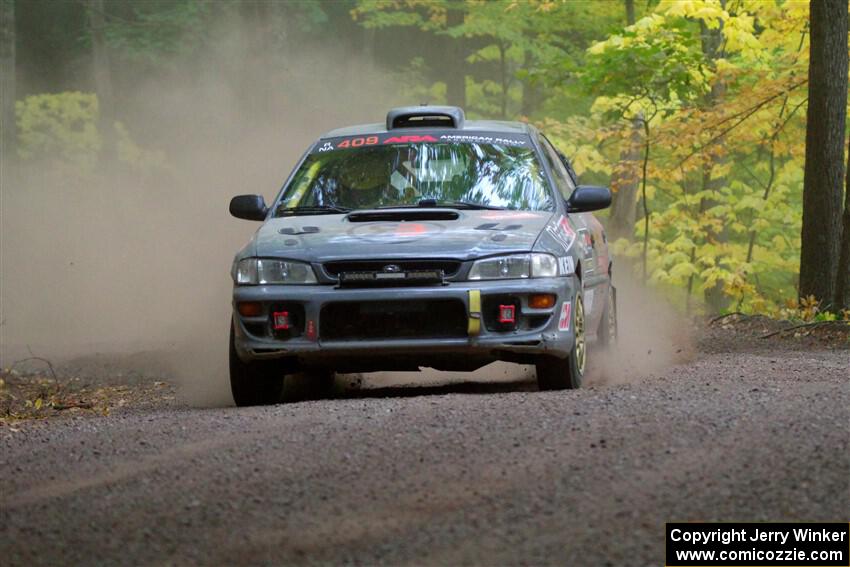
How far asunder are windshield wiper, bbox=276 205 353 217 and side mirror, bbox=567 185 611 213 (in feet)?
5.07

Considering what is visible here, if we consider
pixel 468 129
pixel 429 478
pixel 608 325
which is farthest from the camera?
pixel 608 325

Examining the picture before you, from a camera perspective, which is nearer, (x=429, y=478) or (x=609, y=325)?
(x=429, y=478)

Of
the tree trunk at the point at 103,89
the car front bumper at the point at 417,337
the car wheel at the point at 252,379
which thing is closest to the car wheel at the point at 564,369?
the car front bumper at the point at 417,337

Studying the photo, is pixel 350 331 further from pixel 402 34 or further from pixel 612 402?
pixel 402 34

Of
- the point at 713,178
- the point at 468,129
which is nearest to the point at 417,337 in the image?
the point at 468,129

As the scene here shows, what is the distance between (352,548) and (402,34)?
4912 cm

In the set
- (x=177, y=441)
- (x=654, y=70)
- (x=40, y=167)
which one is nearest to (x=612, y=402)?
(x=177, y=441)

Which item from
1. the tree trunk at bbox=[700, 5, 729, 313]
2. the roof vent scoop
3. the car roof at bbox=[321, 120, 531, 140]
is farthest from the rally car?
the tree trunk at bbox=[700, 5, 729, 313]

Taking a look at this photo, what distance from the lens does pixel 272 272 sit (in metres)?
8.84

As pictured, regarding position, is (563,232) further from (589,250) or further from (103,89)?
(103,89)

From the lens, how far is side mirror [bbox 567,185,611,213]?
976 centimetres

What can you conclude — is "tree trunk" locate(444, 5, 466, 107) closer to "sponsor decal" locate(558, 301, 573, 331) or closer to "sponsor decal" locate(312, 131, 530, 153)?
"sponsor decal" locate(312, 131, 530, 153)

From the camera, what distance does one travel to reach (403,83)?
4878 cm

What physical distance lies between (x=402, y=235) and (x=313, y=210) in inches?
42.3
